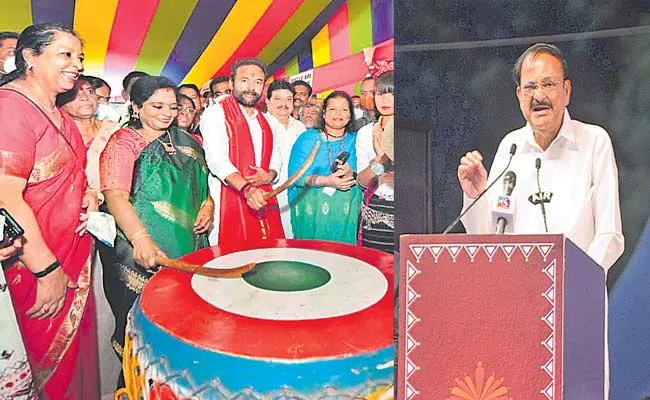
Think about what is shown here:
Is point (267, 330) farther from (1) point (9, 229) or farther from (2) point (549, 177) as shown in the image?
(2) point (549, 177)

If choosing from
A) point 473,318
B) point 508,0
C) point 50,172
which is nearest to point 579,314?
point 473,318

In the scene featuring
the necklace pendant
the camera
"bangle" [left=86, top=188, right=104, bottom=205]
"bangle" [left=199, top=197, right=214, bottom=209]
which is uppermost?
the necklace pendant

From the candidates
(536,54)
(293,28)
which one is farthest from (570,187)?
(293,28)

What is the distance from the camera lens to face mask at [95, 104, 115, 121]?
1.71 meters

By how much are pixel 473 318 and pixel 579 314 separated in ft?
1.14

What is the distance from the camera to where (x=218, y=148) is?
181 cm

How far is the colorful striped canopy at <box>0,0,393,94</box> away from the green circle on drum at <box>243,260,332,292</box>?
A: 588mm

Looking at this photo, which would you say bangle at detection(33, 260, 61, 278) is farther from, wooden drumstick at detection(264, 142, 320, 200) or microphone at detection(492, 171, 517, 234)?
microphone at detection(492, 171, 517, 234)

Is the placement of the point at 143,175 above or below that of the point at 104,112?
below

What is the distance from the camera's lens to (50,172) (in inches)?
65.4

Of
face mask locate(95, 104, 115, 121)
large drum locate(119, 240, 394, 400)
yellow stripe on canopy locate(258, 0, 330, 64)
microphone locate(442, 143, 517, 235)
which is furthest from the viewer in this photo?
microphone locate(442, 143, 517, 235)

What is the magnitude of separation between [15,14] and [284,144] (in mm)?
832

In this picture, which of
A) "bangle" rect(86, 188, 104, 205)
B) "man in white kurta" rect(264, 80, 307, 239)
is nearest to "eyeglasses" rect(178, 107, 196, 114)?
"man in white kurta" rect(264, 80, 307, 239)

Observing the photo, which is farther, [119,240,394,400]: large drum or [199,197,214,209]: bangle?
[199,197,214,209]: bangle
